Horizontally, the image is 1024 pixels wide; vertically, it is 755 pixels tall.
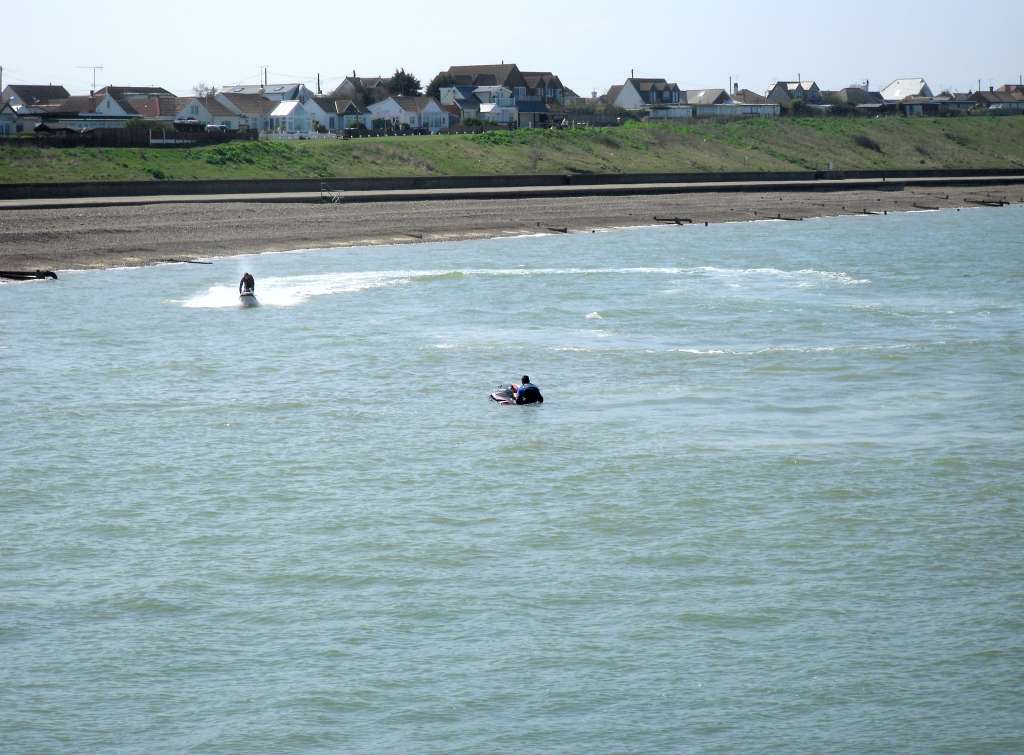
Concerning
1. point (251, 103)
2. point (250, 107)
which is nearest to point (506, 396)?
point (250, 107)

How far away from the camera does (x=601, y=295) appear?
52.0 m

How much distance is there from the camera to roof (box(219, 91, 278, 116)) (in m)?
129

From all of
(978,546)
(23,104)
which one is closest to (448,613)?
(978,546)

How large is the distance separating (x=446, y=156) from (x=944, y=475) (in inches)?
3022

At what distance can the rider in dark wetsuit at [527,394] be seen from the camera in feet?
104

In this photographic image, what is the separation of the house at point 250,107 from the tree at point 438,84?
108 feet

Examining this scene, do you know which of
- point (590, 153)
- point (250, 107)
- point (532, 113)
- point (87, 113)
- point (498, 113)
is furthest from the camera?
point (532, 113)

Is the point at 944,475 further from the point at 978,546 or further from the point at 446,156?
the point at 446,156

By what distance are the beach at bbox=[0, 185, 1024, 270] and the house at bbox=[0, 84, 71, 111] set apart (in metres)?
69.3

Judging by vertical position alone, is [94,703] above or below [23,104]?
below

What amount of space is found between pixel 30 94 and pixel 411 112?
128 ft

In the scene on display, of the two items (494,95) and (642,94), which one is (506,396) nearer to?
(494,95)

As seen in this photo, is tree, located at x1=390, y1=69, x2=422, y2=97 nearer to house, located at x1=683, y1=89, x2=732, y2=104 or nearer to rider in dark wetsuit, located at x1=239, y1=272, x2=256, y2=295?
house, located at x1=683, y1=89, x2=732, y2=104

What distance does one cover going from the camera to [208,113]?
405ft
